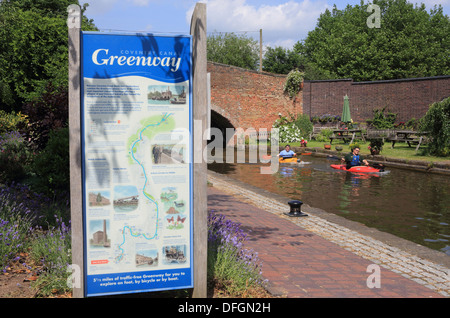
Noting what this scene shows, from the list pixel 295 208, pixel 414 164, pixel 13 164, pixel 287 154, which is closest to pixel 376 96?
pixel 287 154

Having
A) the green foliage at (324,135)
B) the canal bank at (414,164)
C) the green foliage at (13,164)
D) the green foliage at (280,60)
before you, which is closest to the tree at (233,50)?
the green foliage at (280,60)

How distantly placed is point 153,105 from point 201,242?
124cm

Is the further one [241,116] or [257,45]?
[257,45]

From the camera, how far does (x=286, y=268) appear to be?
5297 millimetres

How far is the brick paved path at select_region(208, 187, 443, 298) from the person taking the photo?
15.1 ft

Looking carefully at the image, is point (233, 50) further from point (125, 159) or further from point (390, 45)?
point (125, 159)

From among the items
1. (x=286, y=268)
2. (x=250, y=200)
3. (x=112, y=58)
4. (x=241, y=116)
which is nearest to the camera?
(x=112, y=58)

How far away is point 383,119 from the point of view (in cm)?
2902

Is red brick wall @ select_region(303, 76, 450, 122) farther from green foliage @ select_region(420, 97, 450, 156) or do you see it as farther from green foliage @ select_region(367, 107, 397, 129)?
green foliage @ select_region(420, 97, 450, 156)

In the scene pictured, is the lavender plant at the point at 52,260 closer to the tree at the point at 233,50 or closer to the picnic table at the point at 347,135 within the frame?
the picnic table at the point at 347,135

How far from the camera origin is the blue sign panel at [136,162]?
11.8 ft

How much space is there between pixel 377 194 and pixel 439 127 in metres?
8.20
